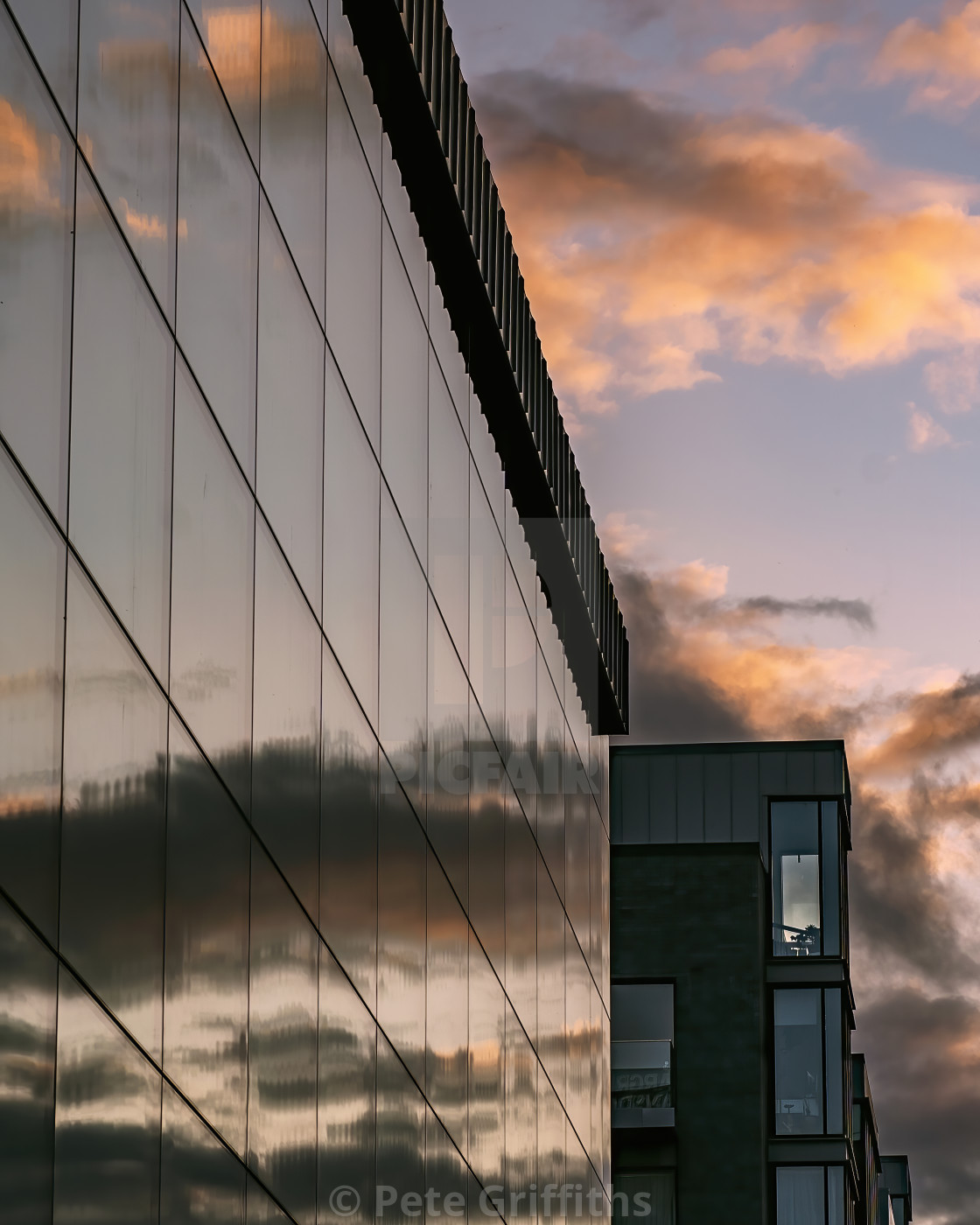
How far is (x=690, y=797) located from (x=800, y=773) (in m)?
3.23

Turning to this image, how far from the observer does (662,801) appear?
48.2m

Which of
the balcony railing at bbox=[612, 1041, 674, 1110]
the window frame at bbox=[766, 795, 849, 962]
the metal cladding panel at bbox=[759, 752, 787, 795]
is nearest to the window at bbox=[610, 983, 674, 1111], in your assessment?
the balcony railing at bbox=[612, 1041, 674, 1110]

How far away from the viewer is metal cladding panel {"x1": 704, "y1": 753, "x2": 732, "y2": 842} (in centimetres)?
4697

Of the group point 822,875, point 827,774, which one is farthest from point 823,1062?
point 827,774

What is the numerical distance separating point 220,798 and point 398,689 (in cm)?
565

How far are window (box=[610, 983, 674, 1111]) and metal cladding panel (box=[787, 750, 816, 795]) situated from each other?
6.34m

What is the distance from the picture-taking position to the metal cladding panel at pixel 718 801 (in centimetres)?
4697

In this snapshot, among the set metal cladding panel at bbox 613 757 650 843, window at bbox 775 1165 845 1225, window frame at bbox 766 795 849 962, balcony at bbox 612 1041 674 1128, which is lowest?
window at bbox 775 1165 845 1225

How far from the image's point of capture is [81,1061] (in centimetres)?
802

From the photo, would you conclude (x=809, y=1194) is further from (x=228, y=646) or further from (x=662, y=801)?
(x=228, y=646)

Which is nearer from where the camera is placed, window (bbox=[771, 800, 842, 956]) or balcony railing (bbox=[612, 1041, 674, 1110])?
balcony railing (bbox=[612, 1041, 674, 1110])

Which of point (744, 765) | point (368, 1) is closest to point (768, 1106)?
point (744, 765)

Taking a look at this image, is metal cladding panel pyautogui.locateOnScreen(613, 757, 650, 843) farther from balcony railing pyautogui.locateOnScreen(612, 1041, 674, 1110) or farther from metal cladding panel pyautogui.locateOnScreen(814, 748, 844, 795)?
balcony railing pyautogui.locateOnScreen(612, 1041, 674, 1110)

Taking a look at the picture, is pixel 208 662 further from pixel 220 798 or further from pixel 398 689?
pixel 398 689
